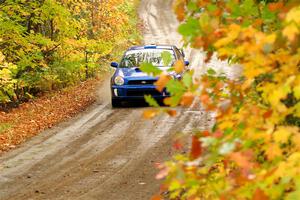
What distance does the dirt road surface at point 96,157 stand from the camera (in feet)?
24.6

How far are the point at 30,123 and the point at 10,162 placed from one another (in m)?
3.88

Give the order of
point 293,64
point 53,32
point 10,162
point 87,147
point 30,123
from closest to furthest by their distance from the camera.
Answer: point 293,64 < point 10,162 < point 87,147 < point 30,123 < point 53,32

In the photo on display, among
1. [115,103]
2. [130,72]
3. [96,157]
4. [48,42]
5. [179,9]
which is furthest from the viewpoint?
[48,42]

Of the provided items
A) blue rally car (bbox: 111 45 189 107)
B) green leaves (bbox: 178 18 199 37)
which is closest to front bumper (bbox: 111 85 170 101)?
blue rally car (bbox: 111 45 189 107)

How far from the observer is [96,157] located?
9.38 meters

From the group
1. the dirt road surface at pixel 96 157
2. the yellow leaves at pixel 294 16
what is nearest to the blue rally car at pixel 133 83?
the dirt road surface at pixel 96 157

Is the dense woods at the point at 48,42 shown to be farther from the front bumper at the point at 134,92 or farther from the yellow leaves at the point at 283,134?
the yellow leaves at the point at 283,134

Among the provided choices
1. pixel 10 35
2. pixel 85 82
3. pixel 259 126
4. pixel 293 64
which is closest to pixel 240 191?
pixel 259 126

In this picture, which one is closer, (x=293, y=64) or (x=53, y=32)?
(x=293, y=64)

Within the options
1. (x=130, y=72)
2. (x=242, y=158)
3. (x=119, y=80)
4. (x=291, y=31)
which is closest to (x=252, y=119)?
(x=242, y=158)

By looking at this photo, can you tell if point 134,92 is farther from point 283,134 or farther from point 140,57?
point 283,134

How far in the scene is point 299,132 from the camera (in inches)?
98.1

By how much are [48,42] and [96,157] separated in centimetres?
740

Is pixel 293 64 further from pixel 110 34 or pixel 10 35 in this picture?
pixel 110 34
